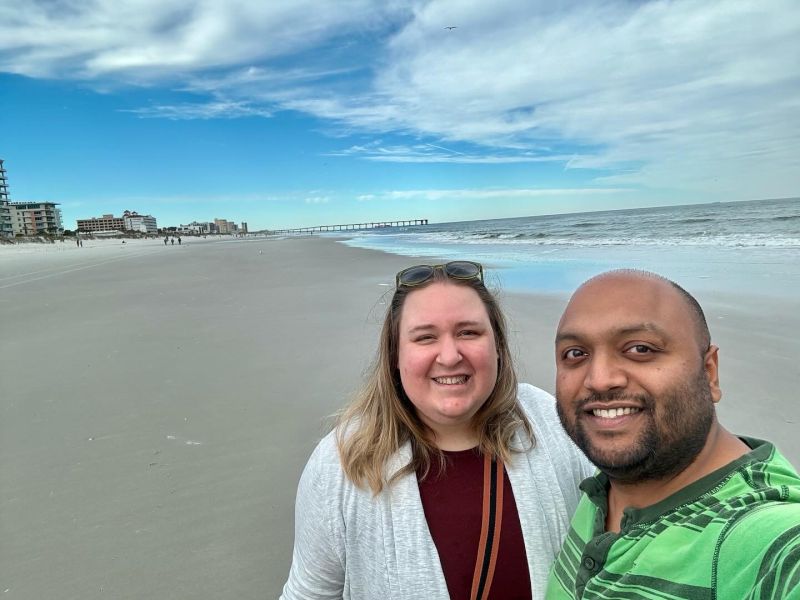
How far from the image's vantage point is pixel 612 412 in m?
1.22

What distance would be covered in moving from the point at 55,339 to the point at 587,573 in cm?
803

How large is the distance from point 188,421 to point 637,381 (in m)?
4.08

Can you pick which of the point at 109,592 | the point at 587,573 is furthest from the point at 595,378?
the point at 109,592

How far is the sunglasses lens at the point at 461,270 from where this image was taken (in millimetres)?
1881

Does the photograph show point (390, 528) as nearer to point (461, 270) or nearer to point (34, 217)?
A: point (461, 270)

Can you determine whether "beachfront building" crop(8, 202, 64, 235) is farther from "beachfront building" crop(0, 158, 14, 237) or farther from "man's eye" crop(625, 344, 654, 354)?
"man's eye" crop(625, 344, 654, 354)

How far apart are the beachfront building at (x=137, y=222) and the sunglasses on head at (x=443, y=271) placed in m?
184

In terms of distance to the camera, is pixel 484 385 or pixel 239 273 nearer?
pixel 484 385

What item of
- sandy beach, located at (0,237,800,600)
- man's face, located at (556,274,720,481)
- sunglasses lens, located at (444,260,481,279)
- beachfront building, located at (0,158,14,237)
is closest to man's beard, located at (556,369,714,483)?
man's face, located at (556,274,720,481)

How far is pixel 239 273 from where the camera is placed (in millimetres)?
16812

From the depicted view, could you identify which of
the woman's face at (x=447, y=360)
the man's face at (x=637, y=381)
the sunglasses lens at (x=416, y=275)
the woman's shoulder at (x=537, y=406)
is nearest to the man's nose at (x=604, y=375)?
the man's face at (x=637, y=381)

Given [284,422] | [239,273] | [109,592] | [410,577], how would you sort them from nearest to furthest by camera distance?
[410,577] → [109,592] → [284,422] → [239,273]

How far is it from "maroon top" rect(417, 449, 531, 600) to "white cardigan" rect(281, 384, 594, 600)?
28 mm

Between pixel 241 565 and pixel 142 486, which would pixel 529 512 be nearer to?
pixel 241 565
